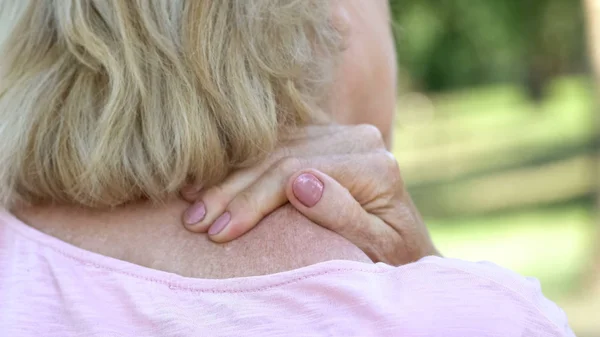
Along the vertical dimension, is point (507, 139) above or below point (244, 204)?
below

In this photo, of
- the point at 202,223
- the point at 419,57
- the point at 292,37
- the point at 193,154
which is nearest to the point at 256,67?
the point at 292,37

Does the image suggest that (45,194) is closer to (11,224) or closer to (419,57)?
(11,224)

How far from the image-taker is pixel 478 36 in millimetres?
14992

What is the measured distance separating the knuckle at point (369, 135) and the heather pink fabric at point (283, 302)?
394mm

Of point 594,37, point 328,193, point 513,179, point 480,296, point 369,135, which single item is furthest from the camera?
point 513,179

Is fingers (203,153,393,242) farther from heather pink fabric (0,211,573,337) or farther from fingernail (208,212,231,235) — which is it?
heather pink fabric (0,211,573,337)

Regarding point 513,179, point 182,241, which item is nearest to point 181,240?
point 182,241

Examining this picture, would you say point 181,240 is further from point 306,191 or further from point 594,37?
point 594,37

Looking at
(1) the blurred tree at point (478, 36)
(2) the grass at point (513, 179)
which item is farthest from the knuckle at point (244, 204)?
(1) the blurred tree at point (478, 36)

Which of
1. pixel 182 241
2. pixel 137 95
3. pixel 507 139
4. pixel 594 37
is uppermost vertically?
pixel 137 95

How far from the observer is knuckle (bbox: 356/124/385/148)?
1.82 m

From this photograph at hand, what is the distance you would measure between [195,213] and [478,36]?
1409 centimetres

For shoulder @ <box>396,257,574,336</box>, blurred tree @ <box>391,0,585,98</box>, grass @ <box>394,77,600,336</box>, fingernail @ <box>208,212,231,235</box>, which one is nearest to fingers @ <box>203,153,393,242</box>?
fingernail @ <box>208,212,231,235</box>

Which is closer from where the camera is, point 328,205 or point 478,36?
point 328,205
